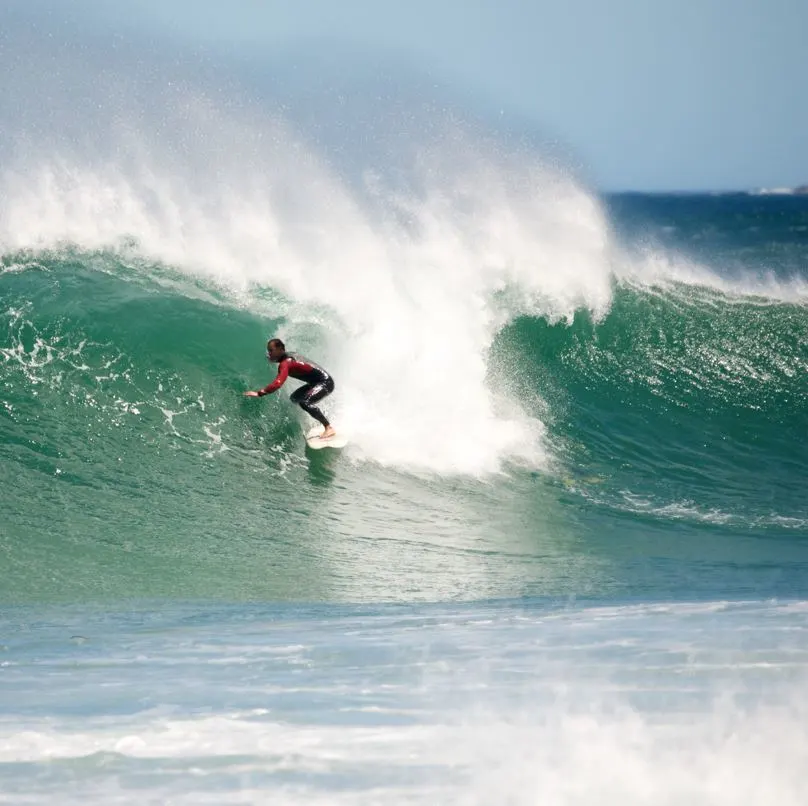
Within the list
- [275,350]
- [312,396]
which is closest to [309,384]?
[312,396]

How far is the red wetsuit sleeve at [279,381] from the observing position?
809 cm

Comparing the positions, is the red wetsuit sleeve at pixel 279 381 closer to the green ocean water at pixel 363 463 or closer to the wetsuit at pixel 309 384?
the wetsuit at pixel 309 384

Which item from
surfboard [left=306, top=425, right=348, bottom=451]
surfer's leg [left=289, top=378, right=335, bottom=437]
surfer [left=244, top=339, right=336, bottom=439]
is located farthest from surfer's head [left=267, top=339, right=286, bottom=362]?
surfboard [left=306, top=425, right=348, bottom=451]

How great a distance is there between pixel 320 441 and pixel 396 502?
1.06 m

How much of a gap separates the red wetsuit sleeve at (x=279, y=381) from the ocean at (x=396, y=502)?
595mm

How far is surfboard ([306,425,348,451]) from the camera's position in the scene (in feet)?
28.2

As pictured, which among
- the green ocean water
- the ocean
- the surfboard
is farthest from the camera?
the surfboard

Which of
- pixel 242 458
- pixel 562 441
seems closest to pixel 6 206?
pixel 242 458

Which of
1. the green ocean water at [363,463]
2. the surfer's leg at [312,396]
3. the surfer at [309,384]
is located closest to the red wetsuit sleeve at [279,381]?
the surfer at [309,384]

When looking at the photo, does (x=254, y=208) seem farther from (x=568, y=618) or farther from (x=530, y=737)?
(x=530, y=737)

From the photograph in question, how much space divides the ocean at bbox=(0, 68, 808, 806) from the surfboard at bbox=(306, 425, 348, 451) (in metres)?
0.18

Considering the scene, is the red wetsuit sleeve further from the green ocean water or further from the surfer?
the green ocean water

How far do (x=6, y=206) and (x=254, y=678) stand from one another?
9.77 m

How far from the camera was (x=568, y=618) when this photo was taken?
16.9 ft
